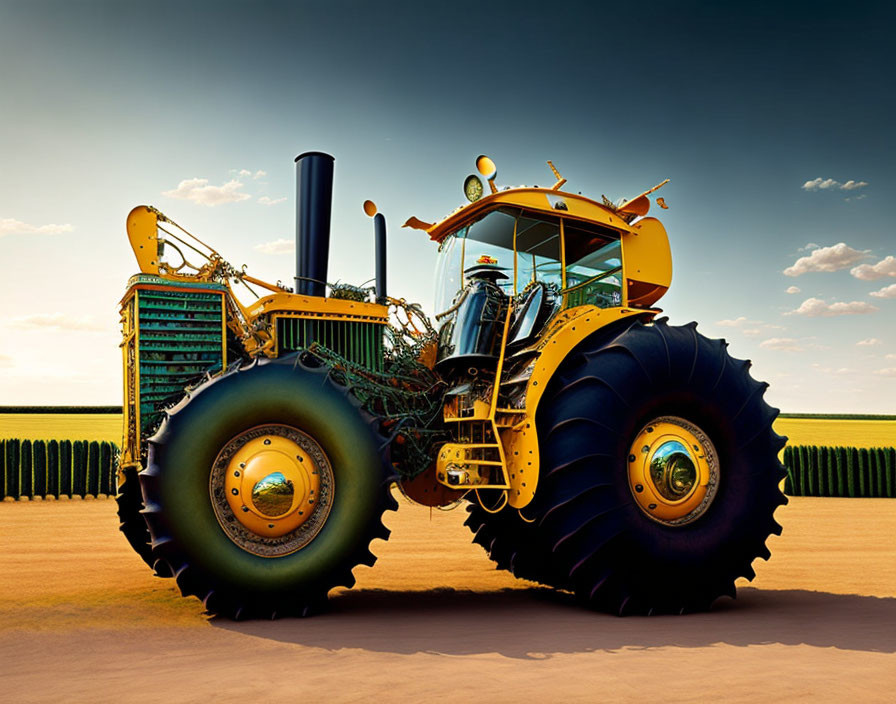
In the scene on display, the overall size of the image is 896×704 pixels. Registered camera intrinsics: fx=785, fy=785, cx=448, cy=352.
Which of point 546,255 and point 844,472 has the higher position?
point 546,255

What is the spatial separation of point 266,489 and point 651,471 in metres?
3.03

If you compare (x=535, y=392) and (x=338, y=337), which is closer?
(x=535, y=392)

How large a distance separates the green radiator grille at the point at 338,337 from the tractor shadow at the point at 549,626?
2.18 metres

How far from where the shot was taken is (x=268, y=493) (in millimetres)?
5727

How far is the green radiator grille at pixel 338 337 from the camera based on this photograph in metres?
6.88

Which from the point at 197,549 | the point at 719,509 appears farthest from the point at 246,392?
the point at 719,509

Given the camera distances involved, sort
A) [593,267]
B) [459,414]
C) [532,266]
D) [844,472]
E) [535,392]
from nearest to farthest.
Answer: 1. [535,392]
2. [459,414]
3. [532,266]
4. [593,267]
5. [844,472]

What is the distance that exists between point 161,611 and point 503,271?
4.13 m

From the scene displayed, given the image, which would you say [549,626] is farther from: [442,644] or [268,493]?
[268,493]

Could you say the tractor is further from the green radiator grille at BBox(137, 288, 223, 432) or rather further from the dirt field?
the dirt field

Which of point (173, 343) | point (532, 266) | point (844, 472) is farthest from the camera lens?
point (844, 472)

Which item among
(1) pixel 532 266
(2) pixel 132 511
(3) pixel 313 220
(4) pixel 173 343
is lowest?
(2) pixel 132 511

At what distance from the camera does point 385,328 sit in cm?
734

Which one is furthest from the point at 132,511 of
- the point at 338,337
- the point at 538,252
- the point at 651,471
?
the point at 651,471
